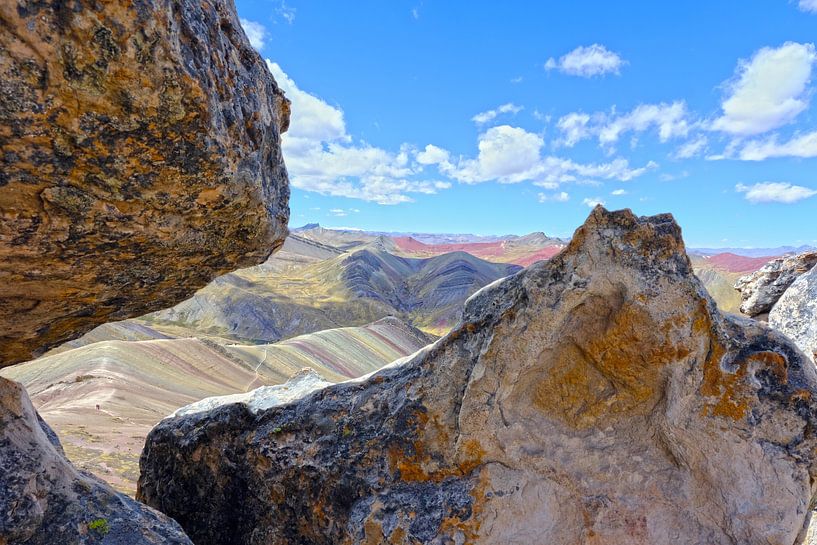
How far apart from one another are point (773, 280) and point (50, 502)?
1337 cm

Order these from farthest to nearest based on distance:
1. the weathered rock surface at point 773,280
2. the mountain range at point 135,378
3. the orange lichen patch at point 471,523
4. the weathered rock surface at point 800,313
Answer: the mountain range at point 135,378, the weathered rock surface at point 773,280, the weathered rock surface at point 800,313, the orange lichen patch at point 471,523

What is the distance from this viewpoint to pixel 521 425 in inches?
227

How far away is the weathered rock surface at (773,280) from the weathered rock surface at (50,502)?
1201 cm

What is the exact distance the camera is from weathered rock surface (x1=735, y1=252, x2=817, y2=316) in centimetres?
1059

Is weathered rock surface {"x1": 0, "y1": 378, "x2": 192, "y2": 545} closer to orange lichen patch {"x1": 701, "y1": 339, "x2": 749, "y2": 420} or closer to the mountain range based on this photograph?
orange lichen patch {"x1": 701, "y1": 339, "x2": 749, "y2": 420}

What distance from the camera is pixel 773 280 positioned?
430 inches

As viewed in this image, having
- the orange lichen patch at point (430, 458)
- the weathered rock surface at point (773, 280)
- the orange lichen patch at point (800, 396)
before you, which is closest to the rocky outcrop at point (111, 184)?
the orange lichen patch at point (430, 458)

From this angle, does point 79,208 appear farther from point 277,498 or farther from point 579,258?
point 579,258

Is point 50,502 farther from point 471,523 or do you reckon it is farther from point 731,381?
point 731,381

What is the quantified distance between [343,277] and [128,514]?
102 meters

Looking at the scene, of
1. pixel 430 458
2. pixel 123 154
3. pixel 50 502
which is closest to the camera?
pixel 123 154

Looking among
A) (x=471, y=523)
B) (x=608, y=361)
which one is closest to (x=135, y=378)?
(x=471, y=523)

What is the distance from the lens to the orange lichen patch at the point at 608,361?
5268mm

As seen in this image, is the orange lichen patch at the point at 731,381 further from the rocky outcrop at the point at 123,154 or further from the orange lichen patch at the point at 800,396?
the rocky outcrop at the point at 123,154
